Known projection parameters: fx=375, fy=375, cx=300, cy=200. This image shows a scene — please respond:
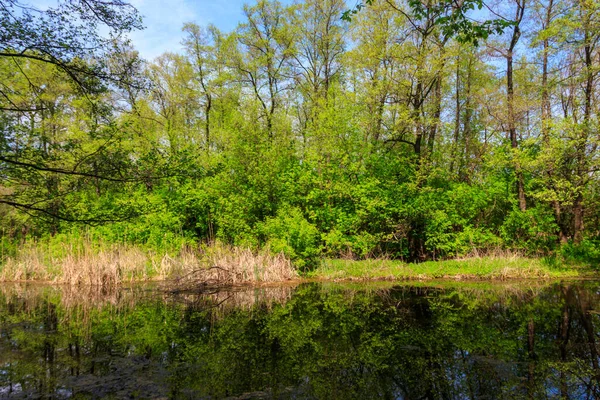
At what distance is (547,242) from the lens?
1528cm

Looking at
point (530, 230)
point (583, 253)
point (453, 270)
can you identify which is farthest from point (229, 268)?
point (583, 253)

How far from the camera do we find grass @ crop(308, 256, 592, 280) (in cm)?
1298

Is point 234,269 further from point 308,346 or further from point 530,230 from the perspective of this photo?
point 530,230

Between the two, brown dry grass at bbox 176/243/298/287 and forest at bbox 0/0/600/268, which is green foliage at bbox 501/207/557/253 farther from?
brown dry grass at bbox 176/243/298/287

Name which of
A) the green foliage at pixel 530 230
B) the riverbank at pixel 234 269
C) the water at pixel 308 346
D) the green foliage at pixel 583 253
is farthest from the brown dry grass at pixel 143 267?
the green foliage at pixel 583 253

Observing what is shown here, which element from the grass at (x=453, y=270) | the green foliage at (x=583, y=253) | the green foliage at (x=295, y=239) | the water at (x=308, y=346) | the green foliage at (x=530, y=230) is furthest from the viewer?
the green foliage at (x=530, y=230)

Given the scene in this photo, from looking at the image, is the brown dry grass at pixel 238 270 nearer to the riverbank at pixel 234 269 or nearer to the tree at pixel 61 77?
the riverbank at pixel 234 269

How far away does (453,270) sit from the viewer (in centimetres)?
1372

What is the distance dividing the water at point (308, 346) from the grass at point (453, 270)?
2509 mm

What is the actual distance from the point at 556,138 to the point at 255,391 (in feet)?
45.8

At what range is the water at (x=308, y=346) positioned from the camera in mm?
4547

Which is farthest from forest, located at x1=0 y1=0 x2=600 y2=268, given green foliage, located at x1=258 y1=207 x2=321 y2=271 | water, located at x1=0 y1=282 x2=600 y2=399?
water, located at x1=0 y1=282 x2=600 y2=399

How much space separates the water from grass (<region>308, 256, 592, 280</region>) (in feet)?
8.23

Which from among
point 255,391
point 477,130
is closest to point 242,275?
point 255,391
